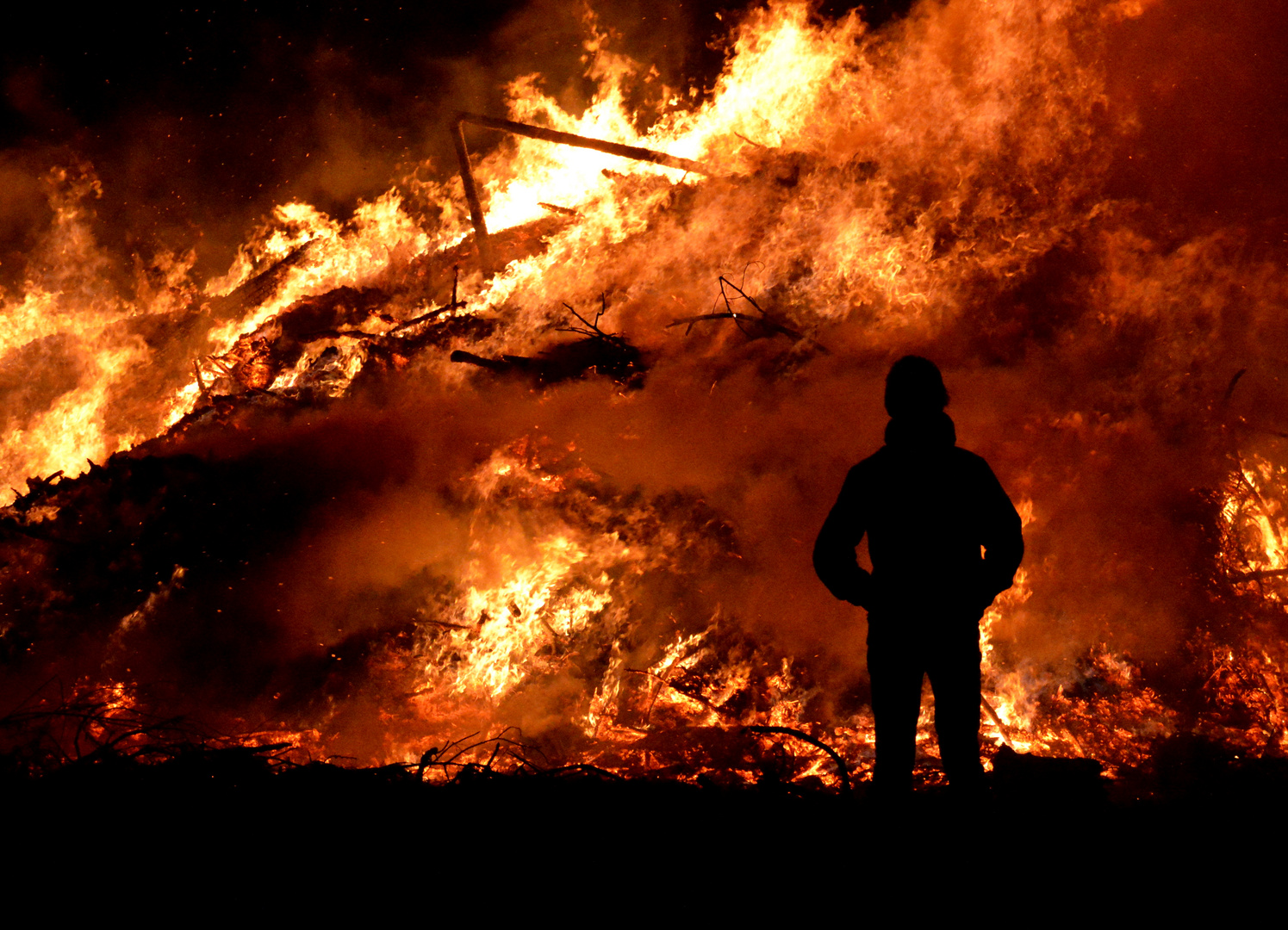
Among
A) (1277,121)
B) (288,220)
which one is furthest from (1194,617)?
(288,220)

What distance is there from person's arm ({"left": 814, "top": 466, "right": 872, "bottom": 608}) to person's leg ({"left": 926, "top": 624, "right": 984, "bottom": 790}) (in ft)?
1.21

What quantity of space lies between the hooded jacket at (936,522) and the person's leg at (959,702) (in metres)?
0.12

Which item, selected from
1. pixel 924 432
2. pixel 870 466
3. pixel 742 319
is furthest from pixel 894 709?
pixel 742 319

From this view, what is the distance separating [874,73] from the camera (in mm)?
8258

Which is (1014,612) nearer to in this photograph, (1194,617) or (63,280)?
(1194,617)

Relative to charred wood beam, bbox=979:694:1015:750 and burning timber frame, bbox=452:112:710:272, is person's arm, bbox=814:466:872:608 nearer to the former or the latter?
charred wood beam, bbox=979:694:1015:750

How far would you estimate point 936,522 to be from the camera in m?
2.62

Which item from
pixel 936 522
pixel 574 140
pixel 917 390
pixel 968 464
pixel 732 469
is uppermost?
pixel 574 140

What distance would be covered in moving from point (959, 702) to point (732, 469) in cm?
366

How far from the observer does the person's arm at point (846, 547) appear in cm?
271

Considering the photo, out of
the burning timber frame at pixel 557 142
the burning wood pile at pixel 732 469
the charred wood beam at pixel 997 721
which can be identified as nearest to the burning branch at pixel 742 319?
the burning wood pile at pixel 732 469

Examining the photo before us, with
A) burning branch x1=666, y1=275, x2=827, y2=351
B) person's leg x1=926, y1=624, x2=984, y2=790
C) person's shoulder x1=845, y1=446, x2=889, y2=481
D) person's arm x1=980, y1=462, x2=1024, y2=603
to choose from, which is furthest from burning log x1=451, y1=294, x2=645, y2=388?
person's leg x1=926, y1=624, x2=984, y2=790

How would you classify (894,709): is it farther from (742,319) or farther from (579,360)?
(579,360)

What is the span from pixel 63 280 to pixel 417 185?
22.7 ft
